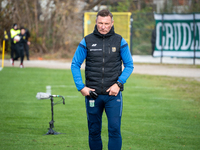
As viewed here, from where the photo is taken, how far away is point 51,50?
89.5ft

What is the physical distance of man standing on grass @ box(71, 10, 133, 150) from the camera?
15.4 feet

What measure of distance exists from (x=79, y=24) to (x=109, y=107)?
22.6 meters

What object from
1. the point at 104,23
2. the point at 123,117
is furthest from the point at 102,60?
the point at 123,117

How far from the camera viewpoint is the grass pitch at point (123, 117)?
20.8 ft

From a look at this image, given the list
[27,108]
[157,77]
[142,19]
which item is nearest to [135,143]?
[27,108]

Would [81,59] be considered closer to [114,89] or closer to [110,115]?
[114,89]

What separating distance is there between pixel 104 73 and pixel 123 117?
3.89 metres

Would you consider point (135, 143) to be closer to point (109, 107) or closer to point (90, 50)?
point (109, 107)

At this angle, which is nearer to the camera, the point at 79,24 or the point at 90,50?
the point at 90,50

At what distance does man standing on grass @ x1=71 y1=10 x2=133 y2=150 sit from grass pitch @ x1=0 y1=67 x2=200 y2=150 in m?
1.44

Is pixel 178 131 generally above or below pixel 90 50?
below

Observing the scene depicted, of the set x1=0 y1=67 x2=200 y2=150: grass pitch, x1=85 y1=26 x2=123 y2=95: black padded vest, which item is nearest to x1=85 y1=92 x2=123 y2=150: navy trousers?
x1=85 y1=26 x2=123 y2=95: black padded vest

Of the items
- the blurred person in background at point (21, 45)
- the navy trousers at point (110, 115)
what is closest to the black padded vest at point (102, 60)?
the navy trousers at point (110, 115)

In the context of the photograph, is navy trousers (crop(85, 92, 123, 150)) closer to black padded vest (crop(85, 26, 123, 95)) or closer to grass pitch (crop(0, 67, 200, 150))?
black padded vest (crop(85, 26, 123, 95))
